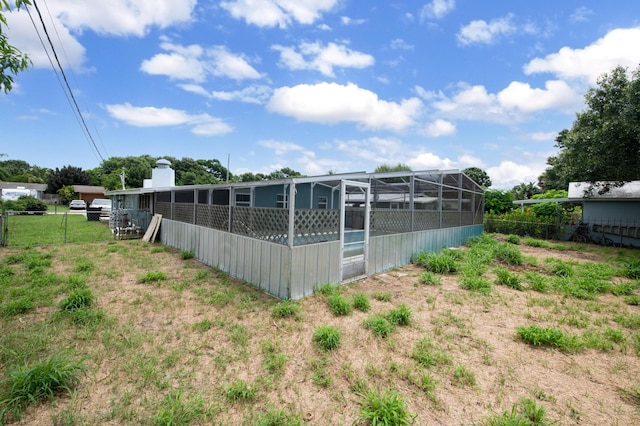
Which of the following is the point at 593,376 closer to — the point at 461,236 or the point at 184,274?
the point at 184,274

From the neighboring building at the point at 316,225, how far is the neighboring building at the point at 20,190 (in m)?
36.4

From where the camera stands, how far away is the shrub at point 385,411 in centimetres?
217

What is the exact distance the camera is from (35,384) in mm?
2430

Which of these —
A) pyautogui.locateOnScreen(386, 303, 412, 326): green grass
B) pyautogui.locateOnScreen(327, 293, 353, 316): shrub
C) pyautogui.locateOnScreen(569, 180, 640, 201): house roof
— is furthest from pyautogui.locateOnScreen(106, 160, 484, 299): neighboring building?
pyautogui.locateOnScreen(569, 180, 640, 201): house roof

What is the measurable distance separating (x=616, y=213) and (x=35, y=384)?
20.6 metres

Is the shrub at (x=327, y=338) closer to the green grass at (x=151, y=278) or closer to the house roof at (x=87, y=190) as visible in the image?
the green grass at (x=151, y=278)

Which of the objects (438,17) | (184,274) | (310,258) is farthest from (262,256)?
(438,17)

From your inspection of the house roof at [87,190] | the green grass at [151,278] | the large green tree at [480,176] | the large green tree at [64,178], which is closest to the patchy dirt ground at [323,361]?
the green grass at [151,278]

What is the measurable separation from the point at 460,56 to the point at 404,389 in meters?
10.9

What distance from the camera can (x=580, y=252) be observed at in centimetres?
1096

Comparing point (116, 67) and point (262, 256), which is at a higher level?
point (116, 67)

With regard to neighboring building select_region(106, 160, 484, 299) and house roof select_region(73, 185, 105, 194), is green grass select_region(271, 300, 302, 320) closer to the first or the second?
neighboring building select_region(106, 160, 484, 299)

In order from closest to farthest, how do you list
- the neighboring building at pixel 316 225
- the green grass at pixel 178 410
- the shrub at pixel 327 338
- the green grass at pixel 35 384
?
the green grass at pixel 178 410
the green grass at pixel 35 384
the shrub at pixel 327 338
the neighboring building at pixel 316 225

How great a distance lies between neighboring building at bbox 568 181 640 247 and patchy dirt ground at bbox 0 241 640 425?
38.4 feet
